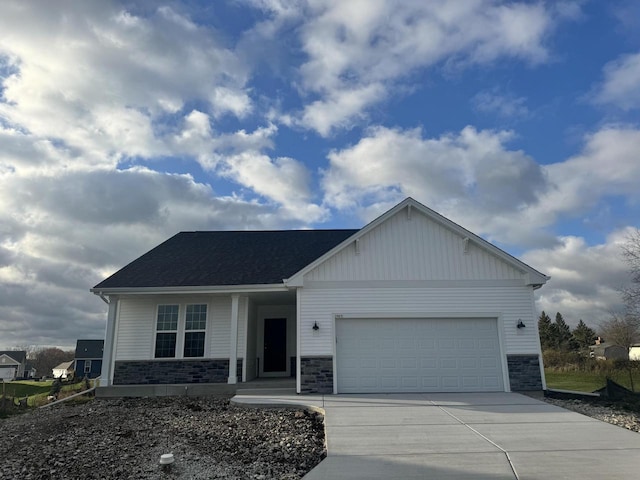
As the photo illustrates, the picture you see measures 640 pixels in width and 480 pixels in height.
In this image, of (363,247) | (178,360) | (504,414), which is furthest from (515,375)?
(178,360)

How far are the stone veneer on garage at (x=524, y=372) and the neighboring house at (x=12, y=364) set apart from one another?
3135 inches

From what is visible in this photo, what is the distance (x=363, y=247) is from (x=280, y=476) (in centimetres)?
797

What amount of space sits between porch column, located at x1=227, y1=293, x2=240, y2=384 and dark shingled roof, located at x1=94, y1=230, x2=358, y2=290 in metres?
0.62

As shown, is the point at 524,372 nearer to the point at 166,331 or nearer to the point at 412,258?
the point at 412,258

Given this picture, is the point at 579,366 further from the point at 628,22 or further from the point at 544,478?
the point at 544,478

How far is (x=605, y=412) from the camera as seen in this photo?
10195 millimetres

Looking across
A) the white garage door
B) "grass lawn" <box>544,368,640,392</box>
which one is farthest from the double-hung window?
"grass lawn" <box>544,368,640,392</box>

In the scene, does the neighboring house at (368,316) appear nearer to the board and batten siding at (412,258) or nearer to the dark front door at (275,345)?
the board and batten siding at (412,258)

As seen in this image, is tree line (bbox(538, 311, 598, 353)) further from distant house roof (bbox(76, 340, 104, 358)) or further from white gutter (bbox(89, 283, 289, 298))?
distant house roof (bbox(76, 340, 104, 358))

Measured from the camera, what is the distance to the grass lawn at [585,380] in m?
17.6

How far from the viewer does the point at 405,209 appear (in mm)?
13758

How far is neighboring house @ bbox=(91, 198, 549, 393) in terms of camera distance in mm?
12836

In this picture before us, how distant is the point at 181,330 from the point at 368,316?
616 cm

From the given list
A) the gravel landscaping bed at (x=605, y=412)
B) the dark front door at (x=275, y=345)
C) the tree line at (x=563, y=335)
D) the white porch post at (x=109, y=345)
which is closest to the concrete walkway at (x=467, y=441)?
the gravel landscaping bed at (x=605, y=412)
